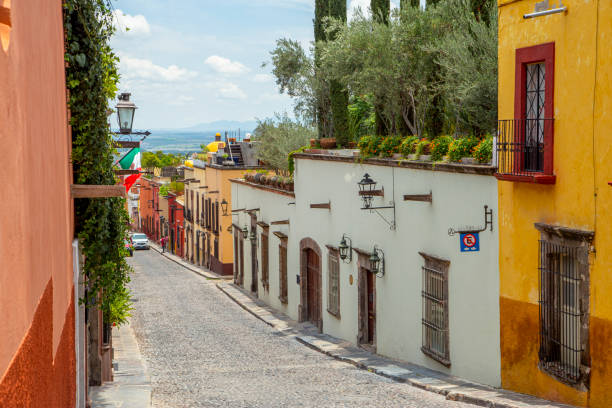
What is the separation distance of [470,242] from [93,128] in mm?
6547

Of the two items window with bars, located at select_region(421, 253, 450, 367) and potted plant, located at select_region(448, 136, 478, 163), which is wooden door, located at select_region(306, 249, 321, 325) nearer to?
window with bars, located at select_region(421, 253, 450, 367)

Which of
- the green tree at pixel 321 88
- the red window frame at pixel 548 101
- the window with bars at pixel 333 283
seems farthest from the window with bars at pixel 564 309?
the green tree at pixel 321 88

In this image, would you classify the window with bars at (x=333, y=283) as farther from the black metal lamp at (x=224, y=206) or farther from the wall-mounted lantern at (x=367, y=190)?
the black metal lamp at (x=224, y=206)

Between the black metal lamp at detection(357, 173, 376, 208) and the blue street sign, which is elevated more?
the black metal lamp at detection(357, 173, 376, 208)

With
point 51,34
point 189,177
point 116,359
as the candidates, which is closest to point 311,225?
point 116,359

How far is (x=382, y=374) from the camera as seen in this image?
15.6m

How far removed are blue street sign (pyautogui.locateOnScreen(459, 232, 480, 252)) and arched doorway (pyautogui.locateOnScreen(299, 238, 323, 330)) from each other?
9656 mm

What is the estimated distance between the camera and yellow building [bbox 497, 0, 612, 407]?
33.8ft

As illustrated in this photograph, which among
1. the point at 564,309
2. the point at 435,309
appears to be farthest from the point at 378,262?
the point at 564,309

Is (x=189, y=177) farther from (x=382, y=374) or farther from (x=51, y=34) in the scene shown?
(x=51, y=34)

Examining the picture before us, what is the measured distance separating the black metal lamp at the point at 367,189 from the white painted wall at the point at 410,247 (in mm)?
245

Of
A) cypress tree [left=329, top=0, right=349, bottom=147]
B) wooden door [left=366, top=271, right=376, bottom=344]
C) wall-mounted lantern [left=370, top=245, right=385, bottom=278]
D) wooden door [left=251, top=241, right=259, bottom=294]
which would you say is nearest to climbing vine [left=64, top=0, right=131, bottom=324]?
wall-mounted lantern [left=370, top=245, right=385, bottom=278]

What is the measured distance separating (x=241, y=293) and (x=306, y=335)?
11757 millimetres

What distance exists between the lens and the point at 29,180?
443 cm
